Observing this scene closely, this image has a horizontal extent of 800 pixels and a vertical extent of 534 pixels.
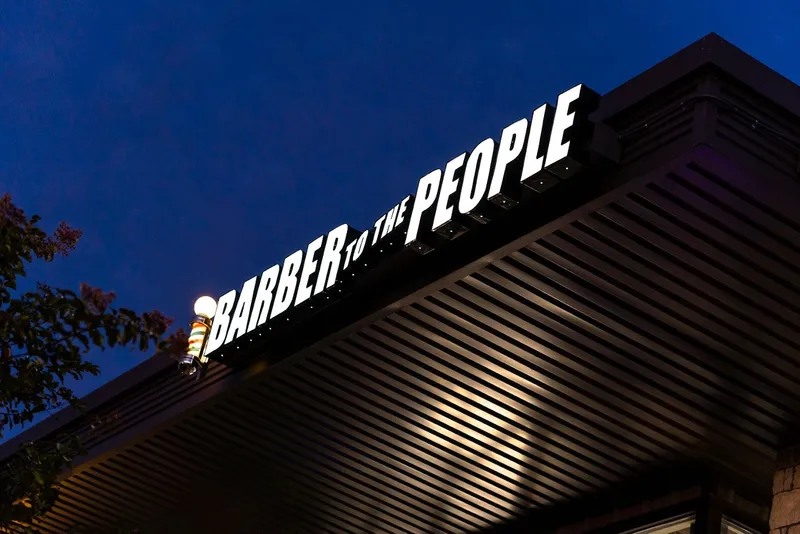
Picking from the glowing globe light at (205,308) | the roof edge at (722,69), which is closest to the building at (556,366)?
the roof edge at (722,69)

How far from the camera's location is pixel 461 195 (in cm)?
830

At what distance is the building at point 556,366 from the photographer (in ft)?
24.1

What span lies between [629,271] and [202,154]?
128492 mm

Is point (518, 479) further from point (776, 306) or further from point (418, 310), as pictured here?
point (776, 306)

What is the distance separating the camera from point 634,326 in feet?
27.7

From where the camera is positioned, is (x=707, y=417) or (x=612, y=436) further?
(x=612, y=436)

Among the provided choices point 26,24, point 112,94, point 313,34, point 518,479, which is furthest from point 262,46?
point 518,479

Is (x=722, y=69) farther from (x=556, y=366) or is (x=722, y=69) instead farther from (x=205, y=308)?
(x=205, y=308)

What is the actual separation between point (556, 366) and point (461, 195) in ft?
5.96

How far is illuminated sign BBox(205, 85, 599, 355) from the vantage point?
7578mm

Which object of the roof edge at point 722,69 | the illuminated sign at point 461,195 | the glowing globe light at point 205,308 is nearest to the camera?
the roof edge at point 722,69

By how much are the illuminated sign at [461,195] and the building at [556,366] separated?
0.03m

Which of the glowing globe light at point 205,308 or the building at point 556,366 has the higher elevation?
the glowing globe light at point 205,308

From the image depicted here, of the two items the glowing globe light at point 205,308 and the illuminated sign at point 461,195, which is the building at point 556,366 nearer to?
the illuminated sign at point 461,195
